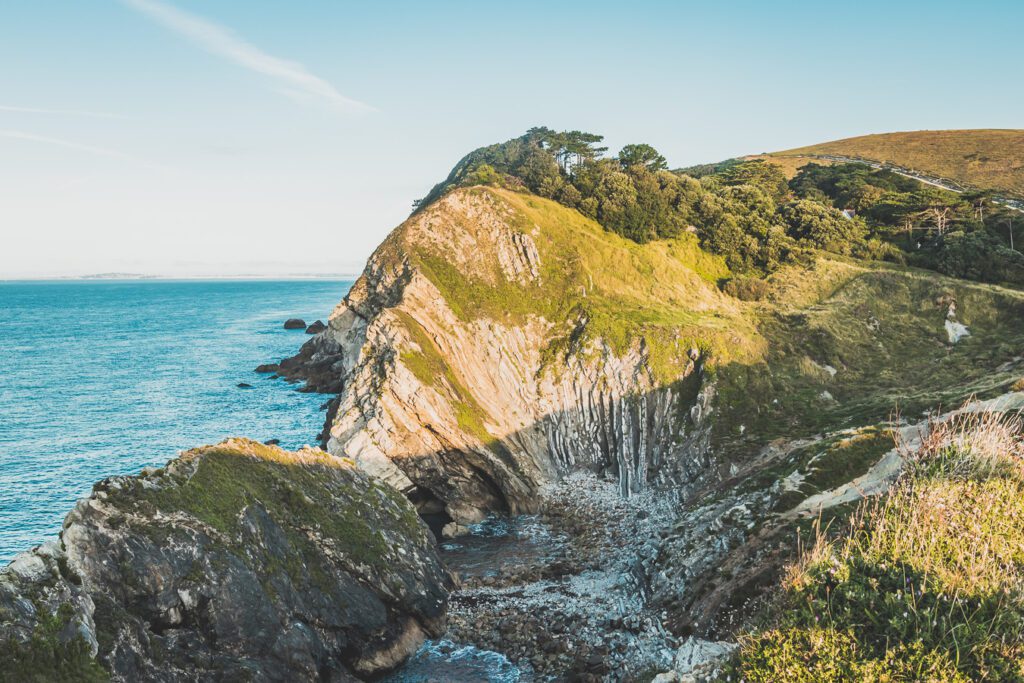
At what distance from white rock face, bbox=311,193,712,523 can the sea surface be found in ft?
58.6

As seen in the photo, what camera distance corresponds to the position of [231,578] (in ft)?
59.9

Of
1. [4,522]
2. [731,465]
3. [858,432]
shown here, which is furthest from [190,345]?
[858,432]

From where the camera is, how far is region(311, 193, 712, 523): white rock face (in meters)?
37.4

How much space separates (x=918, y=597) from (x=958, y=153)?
401 ft

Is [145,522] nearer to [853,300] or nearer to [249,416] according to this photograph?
[249,416]

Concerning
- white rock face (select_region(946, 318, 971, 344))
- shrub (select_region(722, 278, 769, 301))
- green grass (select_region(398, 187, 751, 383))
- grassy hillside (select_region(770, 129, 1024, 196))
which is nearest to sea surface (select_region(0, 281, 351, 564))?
green grass (select_region(398, 187, 751, 383))

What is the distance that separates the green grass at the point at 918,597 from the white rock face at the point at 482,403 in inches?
934

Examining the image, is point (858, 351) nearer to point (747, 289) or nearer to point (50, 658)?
point (747, 289)

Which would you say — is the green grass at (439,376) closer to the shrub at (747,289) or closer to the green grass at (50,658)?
the green grass at (50,658)

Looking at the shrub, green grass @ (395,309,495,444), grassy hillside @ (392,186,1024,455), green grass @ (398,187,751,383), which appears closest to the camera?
green grass @ (395,309,495,444)

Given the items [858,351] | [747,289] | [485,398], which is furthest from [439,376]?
[858,351]

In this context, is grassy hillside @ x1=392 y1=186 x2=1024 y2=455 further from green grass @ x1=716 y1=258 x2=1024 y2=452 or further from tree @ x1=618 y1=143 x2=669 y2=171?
tree @ x1=618 y1=143 x2=669 y2=171

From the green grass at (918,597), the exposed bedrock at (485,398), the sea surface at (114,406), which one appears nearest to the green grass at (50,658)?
the green grass at (918,597)

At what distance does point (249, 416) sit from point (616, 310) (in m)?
41.2
